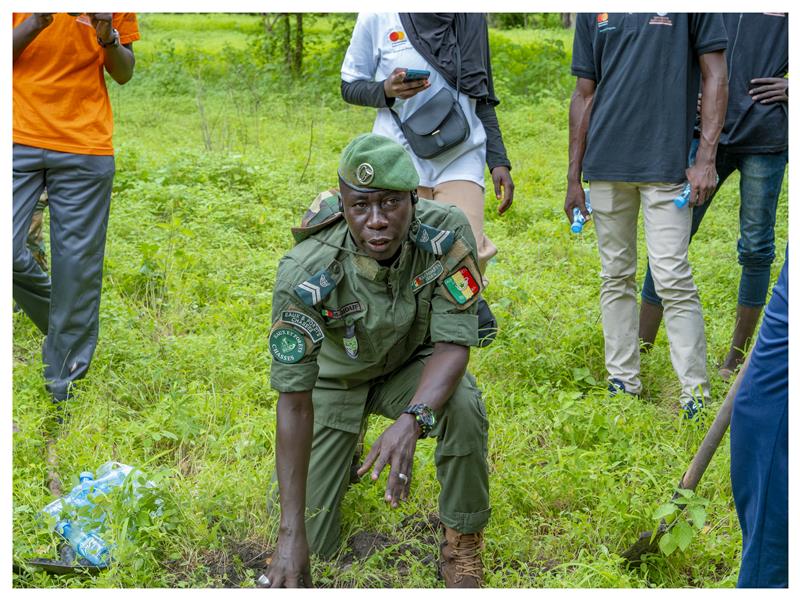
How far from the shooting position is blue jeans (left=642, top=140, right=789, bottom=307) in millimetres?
4168

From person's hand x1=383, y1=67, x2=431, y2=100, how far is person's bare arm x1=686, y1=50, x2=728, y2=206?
111 centimetres

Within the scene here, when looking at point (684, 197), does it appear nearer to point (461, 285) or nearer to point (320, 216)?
point (461, 285)

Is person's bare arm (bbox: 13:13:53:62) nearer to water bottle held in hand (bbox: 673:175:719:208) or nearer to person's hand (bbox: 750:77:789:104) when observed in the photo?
water bottle held in hand (bbox: 673:175:719:208)

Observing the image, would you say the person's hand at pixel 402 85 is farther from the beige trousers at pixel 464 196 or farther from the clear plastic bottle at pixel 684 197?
the clear plastic bottle at pixel 684 197

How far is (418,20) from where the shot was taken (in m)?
4.10

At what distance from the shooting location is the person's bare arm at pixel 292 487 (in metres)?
2.66

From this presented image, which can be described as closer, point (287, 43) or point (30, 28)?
point (30, 28)

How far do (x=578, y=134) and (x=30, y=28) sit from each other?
2.28 metres

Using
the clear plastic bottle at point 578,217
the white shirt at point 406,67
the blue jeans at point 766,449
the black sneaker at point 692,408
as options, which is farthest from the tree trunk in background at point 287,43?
the blue jeans at point 766,449

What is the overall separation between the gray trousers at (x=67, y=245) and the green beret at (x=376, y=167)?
165 centimetres

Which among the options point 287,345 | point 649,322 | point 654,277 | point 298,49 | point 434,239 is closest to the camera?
point 287,345

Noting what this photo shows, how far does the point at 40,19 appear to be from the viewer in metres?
3.67

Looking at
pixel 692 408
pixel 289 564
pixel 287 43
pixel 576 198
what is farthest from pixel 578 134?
pixel 287 43

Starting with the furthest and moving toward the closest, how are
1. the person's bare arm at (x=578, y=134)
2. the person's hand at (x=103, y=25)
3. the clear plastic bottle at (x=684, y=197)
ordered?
the person's bare arm at (x=578, y=134)
the clear plastic bottle at (x=684, y=197)
the person's hand at (x=103, y=25)
